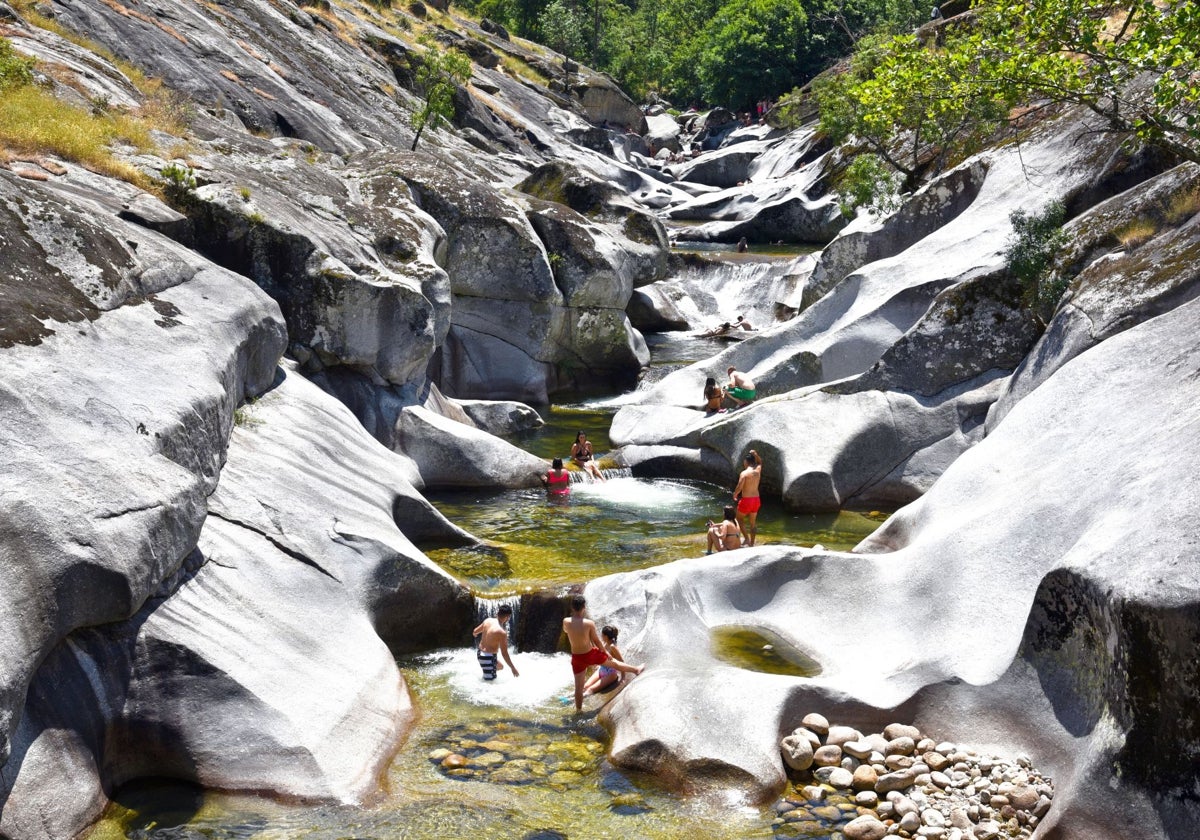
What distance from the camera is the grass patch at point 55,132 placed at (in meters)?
15.6

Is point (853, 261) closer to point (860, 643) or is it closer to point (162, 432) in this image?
point (860, 643)

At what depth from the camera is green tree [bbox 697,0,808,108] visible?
73812 mm

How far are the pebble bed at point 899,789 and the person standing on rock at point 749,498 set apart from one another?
6.20 meters

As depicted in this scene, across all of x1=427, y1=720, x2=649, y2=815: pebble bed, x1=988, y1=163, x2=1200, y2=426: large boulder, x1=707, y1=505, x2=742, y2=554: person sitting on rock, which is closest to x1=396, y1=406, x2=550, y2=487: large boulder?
x1=707, y1=505, x2=742, y2=554: person sitting on rock

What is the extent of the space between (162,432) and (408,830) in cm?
466

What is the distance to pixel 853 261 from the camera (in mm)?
26859

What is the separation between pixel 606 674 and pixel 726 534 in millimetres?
4200

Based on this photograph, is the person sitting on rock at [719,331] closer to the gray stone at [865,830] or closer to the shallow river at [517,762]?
the shallow river at [517,762]

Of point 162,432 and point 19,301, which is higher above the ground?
point 19,301

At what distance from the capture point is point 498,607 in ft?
45.6

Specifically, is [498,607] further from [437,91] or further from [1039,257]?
[437,91]

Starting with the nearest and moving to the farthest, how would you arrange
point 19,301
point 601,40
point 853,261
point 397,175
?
point 19,301
point 397,175
point 853,261
point 601,40

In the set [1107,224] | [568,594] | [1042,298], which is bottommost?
[568,594]

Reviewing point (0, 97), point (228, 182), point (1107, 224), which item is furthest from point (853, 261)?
point (0, 97)
